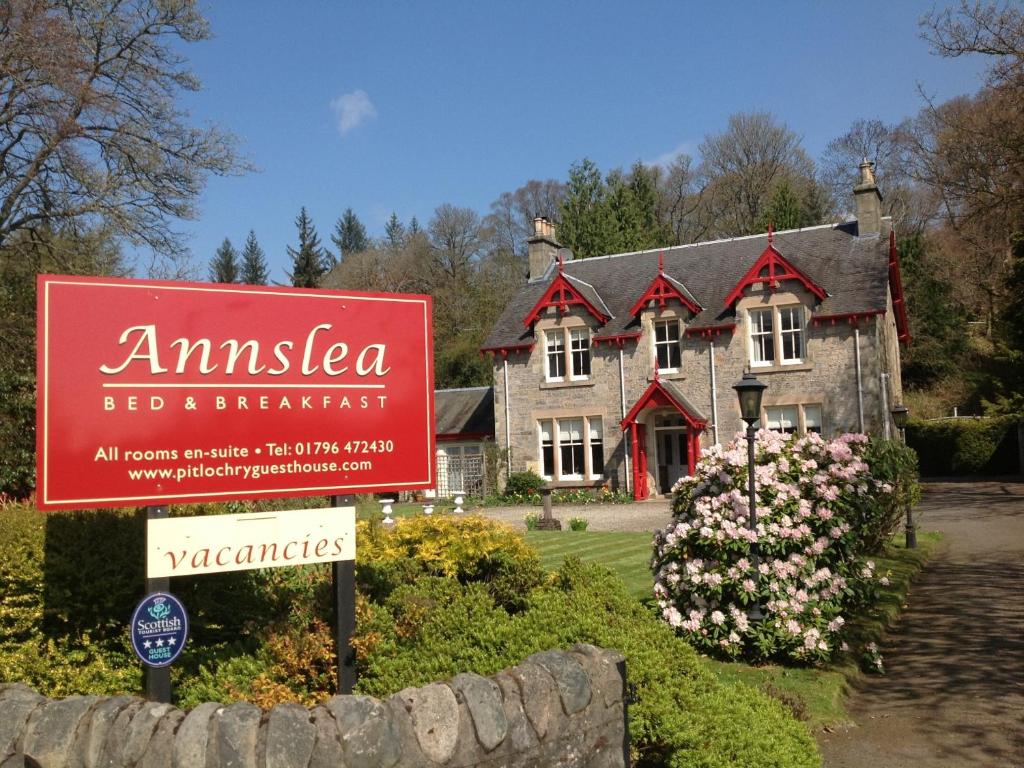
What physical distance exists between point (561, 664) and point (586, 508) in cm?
2236

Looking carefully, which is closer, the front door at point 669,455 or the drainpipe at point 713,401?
the drainpipe at point 713,401

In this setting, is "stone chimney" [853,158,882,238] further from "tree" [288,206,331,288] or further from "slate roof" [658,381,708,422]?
"tree" [288,206,331,288]

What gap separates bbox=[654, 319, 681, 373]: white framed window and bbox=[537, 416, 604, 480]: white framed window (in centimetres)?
299

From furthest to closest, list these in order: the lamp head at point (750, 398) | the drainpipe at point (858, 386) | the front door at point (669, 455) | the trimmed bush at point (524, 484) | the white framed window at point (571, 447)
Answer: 1. the white framed window at point (571, 447)
2. the trimmed bush at point (524, 484)
3. the front door at point (669, 455)
4. the drainpipe at point (858, 386)
5. the lamp head at point (750, 398)

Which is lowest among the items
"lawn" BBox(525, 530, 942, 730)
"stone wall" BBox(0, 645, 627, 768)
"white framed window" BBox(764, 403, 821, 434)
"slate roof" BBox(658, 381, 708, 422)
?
"lawn" BBox(525, 530, 942, 730)

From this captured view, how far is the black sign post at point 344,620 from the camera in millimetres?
6172

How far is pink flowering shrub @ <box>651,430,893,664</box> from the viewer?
28.5 feet

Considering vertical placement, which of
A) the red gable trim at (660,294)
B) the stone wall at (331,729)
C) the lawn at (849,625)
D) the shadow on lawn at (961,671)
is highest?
the red gable trim at (660,294)

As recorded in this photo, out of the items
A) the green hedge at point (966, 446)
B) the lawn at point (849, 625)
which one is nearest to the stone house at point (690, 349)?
the green hedge at point (966, 446)

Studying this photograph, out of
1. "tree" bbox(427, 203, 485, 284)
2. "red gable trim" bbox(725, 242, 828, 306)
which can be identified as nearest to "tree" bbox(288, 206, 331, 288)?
"tree" bbox(427, 203, 485, 284)

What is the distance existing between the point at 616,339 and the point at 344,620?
24.2 metres

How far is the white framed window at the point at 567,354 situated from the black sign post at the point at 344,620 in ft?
79.9

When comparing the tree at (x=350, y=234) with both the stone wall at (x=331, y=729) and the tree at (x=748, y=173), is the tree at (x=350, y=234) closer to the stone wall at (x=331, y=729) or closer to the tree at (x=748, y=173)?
the tree at (x=748, y=173)

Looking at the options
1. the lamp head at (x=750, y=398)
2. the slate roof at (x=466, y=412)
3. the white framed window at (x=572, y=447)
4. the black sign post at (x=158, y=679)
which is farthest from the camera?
the slate roof at (x=466, y=412)
